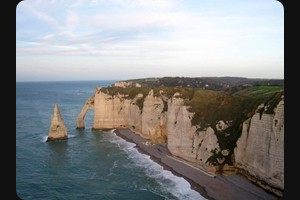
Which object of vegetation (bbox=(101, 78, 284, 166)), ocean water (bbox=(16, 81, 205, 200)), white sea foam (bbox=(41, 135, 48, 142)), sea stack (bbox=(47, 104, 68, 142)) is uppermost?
vegetation (bbox=(101, 78, 284, 166))

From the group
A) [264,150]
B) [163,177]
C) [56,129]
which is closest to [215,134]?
[163,177]

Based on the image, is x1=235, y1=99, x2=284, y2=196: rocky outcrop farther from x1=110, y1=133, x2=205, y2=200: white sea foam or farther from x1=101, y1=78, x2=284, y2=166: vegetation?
x1=110, y1=133, x2=205, y2=200: white sea foam

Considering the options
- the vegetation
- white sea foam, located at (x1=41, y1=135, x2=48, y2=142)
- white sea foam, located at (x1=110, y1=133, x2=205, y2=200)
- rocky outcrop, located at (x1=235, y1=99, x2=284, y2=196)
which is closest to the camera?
rocky outcrop, located at (x1=235, y1=99, x2=284, y2=196)

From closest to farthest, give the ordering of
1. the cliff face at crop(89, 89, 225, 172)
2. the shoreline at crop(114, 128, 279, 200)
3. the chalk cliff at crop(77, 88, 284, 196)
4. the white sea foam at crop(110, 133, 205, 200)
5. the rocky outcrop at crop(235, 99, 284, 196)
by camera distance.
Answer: the rocky outcrop at crop(235, 99, 284, 196) → the chalk cliff at crop(77, 88, 284, 196) → the shoreline at crop(114, 128, 279, 200) → the white sea foam at crop(110, 133, 205, 200) → the cliff face at crop(89, 89, 225, 172)

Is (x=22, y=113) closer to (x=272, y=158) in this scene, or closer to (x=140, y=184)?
(x=140, y=184)

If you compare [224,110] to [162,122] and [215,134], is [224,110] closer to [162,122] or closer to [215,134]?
[215,134]

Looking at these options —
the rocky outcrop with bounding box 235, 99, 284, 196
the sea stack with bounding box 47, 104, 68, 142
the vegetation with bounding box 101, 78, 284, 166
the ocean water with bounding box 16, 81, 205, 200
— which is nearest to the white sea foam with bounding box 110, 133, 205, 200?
the ocean water with bounding box 16, 81, 205, 200
